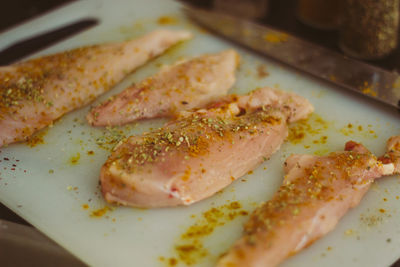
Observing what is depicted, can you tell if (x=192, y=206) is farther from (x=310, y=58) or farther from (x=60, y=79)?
(x=310, y=58)

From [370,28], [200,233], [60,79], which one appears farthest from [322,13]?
[200,233]

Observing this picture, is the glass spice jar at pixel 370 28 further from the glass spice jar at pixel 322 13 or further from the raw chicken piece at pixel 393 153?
the raw chicken piece at pixel 393 153

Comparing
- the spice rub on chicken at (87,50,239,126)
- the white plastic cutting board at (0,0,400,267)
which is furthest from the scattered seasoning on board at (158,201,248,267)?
the spice rub on chicken at (87,50,239,126)

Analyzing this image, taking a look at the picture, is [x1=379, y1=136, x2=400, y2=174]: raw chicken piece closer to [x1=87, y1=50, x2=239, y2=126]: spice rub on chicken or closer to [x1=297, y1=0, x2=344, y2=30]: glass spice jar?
[x1=87, y1=50, x2=239, y2=126]: spice rub on chicken

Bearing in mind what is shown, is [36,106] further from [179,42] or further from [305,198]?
[305,198]

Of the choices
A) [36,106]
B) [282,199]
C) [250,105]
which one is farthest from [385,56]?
[36,106]
